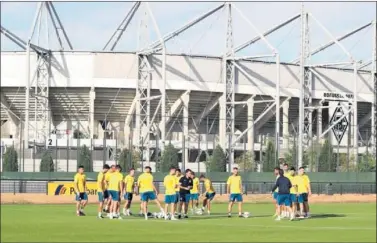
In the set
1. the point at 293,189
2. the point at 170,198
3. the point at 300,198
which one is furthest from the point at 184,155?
the point at 170,198

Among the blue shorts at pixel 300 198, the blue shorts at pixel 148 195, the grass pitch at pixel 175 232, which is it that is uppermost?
the blue shorts at pixel 148 195

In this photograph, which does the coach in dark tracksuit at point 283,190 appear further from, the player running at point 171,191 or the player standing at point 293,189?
the player running at point 171,191

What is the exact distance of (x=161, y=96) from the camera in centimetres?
9062

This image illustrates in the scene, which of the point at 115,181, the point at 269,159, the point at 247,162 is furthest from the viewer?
the point at 247,162

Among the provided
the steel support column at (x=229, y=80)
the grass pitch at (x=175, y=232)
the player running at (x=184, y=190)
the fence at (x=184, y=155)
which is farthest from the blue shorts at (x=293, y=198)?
the steel support column at (x=229, y=80)

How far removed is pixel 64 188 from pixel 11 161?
1863 cm

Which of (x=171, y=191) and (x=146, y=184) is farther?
(x=171, y=191)

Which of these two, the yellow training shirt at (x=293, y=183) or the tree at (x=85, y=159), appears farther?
the tree at (x=85, y=159)

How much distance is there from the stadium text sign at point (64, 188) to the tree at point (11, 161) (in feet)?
53.7

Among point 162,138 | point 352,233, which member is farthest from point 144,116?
point 352,233

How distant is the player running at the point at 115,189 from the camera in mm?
29281

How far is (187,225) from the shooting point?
1032 inches

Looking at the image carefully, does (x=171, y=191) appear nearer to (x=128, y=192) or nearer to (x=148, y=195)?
(x=148, y=195)

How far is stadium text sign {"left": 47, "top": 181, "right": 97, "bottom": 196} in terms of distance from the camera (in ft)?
188
